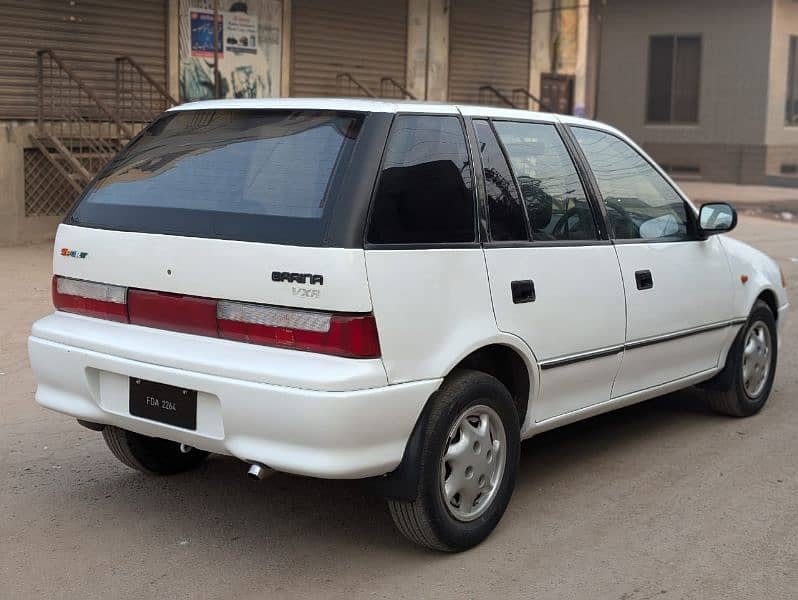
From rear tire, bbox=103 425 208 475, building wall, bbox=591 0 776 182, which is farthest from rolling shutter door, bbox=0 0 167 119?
building wall, bbox=591 0 776 182

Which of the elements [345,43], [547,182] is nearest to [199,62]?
[345,43]

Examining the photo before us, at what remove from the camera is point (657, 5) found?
26.9m

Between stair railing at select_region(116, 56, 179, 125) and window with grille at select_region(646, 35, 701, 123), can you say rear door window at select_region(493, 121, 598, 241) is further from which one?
window with grille at select_region(646, 35, 701, 123)

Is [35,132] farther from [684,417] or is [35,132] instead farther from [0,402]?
[684,417]

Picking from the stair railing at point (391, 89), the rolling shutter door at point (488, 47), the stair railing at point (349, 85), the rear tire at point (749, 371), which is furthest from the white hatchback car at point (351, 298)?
the rolling shutter door at point (488, 47)

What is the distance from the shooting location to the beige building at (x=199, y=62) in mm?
12547

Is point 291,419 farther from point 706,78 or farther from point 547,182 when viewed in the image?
point 706,78

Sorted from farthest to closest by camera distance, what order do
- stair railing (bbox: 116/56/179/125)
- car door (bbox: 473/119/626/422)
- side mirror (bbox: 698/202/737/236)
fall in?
stair railing (bbox: 116/56/179/125) → side mirror (bbox: 698/202/737/236) → car door (bbox: 473/119/626/422)

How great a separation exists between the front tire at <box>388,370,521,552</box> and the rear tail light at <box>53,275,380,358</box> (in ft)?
1.46

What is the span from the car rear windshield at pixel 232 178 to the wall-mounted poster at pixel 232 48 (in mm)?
10153

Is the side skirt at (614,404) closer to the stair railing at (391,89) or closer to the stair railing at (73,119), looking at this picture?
the stair railing at (73,119)

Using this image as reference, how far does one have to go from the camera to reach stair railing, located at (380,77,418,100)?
1727cm

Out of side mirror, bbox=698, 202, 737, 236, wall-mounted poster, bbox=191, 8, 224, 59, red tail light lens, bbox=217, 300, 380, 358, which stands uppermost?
wall-mounted poster, bbox=191, 8, 224, 59

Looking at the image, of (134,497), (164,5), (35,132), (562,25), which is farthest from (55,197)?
(562,25)
